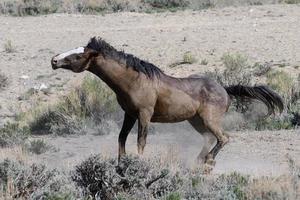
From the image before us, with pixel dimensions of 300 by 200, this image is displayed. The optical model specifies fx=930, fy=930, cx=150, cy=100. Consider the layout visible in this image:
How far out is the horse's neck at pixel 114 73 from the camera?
40.4 ft

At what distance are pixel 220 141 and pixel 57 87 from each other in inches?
418

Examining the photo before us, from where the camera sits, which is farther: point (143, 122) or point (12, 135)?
point (12, 135)

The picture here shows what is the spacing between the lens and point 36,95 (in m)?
22.5

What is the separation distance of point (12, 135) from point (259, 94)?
4.74 meters

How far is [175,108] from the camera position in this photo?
1285cm

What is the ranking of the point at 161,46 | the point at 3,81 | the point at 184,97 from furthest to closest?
the point at 161,46 < the point at 3,81 < the point at 184,97

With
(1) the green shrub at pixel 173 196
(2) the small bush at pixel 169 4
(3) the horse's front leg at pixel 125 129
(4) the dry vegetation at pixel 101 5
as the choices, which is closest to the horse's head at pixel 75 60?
(3) the horse's front leg at pixel 125 129

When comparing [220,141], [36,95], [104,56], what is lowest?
[36,95]

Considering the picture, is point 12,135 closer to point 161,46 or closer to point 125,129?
point 125,129

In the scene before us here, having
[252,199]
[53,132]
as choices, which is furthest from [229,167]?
[53,132]

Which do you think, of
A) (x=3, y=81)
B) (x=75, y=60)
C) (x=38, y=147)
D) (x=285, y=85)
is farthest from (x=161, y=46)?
(x=75, y=60)

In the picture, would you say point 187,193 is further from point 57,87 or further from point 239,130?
point 57,87

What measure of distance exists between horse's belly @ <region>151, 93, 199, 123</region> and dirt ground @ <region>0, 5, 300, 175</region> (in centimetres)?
145

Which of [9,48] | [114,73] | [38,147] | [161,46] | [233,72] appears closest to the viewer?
[114,73]
